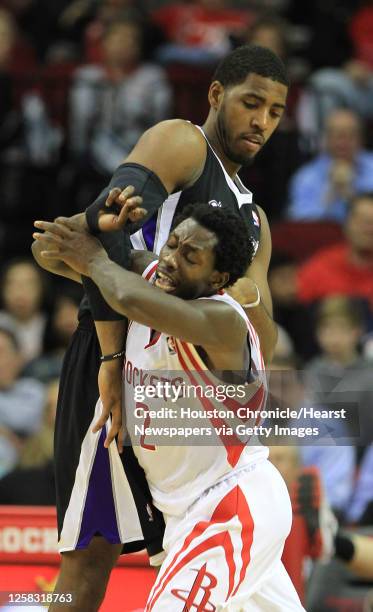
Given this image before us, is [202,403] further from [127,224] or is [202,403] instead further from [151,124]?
[151,124]

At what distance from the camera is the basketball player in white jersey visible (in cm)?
362

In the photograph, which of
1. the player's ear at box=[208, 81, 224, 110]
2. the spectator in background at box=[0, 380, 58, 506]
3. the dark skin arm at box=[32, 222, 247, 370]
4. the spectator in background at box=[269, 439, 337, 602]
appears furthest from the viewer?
the spectator in background at box=[0, 380, 58, 506]

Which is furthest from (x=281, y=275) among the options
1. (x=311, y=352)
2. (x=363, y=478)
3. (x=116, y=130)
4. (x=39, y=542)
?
(x=39, y=542)

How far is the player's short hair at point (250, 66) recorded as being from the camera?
4.04 metres

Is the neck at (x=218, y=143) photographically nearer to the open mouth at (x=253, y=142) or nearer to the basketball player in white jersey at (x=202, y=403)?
the open mouth at (x=253, y=142)

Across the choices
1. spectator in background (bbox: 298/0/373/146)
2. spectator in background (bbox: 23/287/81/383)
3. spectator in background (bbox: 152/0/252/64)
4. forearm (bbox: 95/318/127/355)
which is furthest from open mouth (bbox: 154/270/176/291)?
spectator in background (bbox: 152/0/252/64)

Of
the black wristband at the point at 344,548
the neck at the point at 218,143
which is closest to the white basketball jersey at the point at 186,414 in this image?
the neck at the point at 218,143

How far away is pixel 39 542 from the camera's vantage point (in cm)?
496

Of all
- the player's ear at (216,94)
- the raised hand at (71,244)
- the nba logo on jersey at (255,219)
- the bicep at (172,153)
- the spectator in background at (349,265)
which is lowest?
the spectator in background at (349,265)

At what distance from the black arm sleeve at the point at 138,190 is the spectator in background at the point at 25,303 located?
3.96 meters

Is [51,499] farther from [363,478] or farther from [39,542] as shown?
[363,478]

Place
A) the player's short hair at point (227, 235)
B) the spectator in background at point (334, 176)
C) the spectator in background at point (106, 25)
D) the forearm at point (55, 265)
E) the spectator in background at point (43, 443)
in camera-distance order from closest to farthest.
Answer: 1. the player's short hair at point (227, 235)
2. the forearm at point (55, 265)
3. the spectator in background at point (43, 443)
4. the spectator in background at point (334, 176)
5. the spectator in background at point (106, 25)

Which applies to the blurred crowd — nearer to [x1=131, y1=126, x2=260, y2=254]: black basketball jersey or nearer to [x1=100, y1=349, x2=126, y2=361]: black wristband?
[x1=131, y1=126, x2=260, y2=254]: black basketball jersey

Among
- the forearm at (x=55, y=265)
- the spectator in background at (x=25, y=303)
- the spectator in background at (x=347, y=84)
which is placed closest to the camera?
the forearm at (x=55, y=265)
